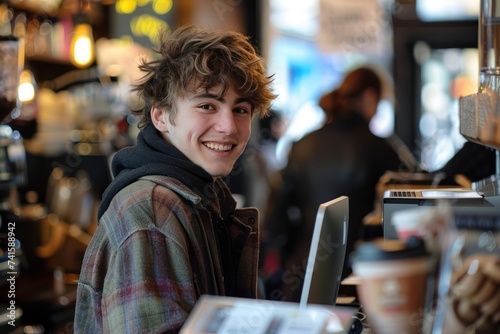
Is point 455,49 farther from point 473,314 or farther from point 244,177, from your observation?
point 473,314

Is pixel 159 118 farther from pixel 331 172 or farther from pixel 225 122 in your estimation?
pixel 331 172

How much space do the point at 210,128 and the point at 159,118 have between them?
162 mm

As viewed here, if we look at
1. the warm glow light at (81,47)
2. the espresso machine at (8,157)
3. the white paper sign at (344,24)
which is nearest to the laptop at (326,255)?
the espresso machine at (8,157)

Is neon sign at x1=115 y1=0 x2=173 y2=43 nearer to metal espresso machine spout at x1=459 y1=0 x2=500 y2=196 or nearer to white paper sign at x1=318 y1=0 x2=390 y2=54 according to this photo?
white paper sign at x1=318 y1=0 x2=390 y2=54

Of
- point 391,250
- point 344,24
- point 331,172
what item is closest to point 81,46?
point 344,24

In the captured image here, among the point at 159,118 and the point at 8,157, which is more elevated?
the point at 159,118

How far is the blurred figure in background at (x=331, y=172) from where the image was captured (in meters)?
4.05

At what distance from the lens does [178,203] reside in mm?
1712

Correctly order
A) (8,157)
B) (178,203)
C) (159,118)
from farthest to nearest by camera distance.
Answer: (8,157)
(159,118)
(178,203)

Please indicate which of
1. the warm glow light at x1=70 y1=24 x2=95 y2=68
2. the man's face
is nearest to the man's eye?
the man's face

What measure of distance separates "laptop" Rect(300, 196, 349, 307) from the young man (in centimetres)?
26

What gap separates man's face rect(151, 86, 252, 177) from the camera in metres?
1.84

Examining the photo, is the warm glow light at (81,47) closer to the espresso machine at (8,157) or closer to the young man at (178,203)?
the espresso machine at (8,157)

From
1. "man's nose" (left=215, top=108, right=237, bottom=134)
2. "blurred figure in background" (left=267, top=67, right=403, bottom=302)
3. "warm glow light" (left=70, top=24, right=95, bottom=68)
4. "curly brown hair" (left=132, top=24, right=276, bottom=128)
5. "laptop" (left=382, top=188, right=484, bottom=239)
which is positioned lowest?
"blurred figure in background" (left=267, top=67, right=403, bottom=302)
